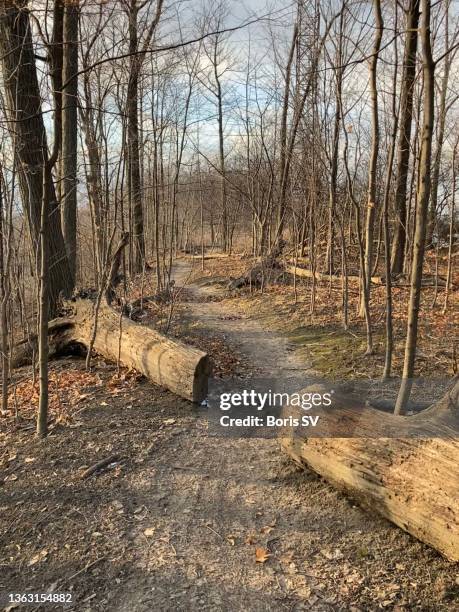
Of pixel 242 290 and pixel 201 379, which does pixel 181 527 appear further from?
pixel 242 290

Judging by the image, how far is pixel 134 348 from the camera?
562cm

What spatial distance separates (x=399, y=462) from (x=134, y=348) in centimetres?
357

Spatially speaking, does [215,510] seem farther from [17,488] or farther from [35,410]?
[35,410]

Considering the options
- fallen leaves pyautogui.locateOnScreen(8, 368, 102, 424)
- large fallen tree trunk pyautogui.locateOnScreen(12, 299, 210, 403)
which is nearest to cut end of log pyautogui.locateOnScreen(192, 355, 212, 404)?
large fallen tree trunk pyautogui.locateOnScreen(12, 299, 210, 403)

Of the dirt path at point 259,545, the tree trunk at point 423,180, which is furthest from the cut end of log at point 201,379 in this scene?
the tree trunk at point 423,180

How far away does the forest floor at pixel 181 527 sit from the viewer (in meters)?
2.41

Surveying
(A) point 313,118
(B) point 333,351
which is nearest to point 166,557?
(B) point 333,351

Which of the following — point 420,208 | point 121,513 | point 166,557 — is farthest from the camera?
point 420,208

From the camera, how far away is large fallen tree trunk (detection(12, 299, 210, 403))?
4.87m

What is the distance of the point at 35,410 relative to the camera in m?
5.09

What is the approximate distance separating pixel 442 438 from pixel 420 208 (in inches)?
64.3

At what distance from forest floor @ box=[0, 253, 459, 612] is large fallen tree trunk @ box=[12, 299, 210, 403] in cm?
25

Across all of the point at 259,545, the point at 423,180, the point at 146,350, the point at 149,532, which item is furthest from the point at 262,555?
the point at 146,350

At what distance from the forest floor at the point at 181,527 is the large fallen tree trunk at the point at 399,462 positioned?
128 mm
